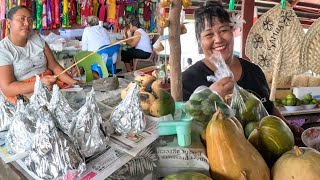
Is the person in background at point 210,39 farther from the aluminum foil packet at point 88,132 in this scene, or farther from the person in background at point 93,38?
the person in background at point 93,38

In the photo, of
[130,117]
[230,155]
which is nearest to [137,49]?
[130,117]

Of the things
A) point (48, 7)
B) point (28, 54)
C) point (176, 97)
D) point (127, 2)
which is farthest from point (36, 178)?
point (127, 2)

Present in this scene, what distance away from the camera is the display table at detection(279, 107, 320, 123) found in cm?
229

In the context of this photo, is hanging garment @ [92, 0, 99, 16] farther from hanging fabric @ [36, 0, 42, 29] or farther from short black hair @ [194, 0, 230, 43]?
short black hair @ [194, 0, 230, 43]

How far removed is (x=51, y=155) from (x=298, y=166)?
1.27 feet

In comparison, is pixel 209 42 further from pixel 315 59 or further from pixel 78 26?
pixel 78 26

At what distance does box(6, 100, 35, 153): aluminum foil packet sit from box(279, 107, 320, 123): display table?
203cm

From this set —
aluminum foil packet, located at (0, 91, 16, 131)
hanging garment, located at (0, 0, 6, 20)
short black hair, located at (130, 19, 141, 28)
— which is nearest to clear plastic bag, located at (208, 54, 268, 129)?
aluminum foil packet, located at (0, 91, 16, 131)

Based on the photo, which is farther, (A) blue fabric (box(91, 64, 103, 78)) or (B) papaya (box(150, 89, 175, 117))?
(A) blue fabric (box(91, 64, 103, 78))

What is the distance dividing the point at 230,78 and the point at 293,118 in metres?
1.68

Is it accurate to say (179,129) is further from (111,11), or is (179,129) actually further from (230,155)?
(111,11)

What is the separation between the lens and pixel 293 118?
231 cm

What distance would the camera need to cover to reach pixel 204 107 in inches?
25.5

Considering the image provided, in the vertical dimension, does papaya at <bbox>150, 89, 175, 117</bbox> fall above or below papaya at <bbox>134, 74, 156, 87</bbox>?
below
